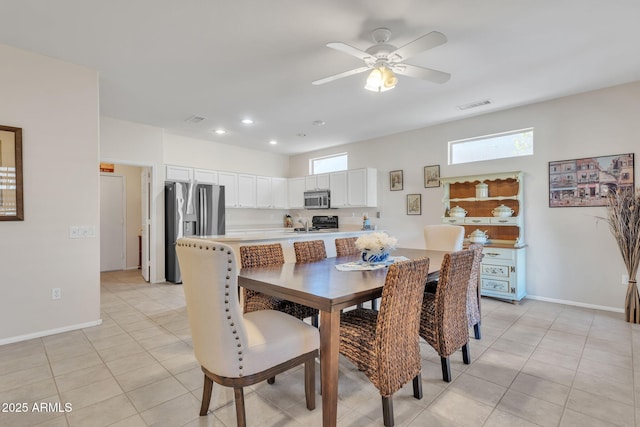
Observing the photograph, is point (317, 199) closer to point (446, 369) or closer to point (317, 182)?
point (317, 182)

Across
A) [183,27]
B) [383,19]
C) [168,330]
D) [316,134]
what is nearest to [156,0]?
[183,27]

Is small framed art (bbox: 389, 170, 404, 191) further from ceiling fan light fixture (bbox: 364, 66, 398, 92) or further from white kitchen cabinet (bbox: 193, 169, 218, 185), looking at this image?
white kitchen cabinet (bbox: 193, 169, 218, 185)

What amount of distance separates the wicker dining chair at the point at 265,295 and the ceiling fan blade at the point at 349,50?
1.62 meters

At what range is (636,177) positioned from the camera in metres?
3.52

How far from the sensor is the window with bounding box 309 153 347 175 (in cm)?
670

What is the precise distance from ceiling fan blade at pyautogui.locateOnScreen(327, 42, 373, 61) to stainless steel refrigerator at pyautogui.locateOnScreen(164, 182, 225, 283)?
3887mm

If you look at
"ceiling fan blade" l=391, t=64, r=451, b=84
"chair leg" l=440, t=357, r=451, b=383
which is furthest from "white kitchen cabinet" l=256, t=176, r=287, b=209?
"chair leg" l=440, t=357, r=451, b=383

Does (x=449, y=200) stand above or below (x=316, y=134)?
below

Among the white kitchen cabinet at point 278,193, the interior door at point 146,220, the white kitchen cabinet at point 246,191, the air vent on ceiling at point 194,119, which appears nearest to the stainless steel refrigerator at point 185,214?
the interior door at point 146,220

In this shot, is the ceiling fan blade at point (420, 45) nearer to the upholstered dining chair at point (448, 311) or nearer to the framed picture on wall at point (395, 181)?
the upholstered dining chair at point (448, 311)

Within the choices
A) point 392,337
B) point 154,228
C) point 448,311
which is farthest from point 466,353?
point 154,228

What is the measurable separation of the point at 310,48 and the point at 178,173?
380cm

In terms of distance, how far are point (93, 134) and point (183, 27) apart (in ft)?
5.39

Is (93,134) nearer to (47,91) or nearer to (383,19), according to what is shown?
(47,91)
